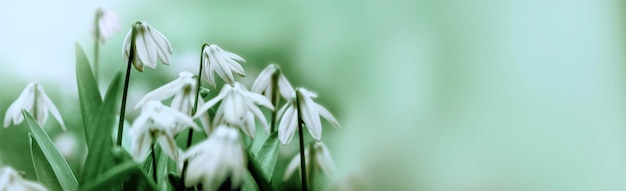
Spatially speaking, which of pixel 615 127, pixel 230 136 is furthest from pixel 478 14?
pixel 230 136

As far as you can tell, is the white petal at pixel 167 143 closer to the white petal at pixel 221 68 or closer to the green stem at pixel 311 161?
the white petal at pixel 221 68

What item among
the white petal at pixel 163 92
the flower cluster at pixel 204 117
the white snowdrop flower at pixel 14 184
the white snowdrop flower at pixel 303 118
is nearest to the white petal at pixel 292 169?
the flower cluster at pixel 204 117

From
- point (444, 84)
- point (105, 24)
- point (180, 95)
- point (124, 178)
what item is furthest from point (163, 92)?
point (444, 84)

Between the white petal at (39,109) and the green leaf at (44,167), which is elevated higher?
the white petal at (39,109)

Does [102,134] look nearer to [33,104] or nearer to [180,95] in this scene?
[180,95]

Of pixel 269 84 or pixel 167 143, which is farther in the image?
pixel 269 84
